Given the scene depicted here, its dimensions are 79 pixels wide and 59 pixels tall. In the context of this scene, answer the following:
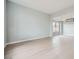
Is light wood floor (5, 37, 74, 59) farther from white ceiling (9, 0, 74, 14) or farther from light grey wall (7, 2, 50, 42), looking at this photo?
white ceiling (9, 0, 74, 14)

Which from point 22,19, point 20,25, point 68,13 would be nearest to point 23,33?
point 20,25

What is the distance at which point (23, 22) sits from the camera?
20.0 ft

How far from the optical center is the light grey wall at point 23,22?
541 cm

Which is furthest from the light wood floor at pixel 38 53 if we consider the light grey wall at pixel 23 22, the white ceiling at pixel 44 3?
the white ceiling at pixel 44 3

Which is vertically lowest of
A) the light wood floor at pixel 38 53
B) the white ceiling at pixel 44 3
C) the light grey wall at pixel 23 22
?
the light wood floor at pixel 38 53

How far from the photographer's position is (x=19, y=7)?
5.81 meters

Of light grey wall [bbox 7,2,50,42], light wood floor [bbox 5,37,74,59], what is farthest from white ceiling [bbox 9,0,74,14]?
light wood floor [bbox 5,37,74,59]

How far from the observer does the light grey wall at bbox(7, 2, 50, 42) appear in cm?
541

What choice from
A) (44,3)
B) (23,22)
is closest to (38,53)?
(23,22)

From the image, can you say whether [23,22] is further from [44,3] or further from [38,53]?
[38,53]

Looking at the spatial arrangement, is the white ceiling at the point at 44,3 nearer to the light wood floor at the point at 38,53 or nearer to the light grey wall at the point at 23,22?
the light grey wall at the point at 23,22

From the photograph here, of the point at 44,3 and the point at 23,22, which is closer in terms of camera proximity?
the point at 44,3
